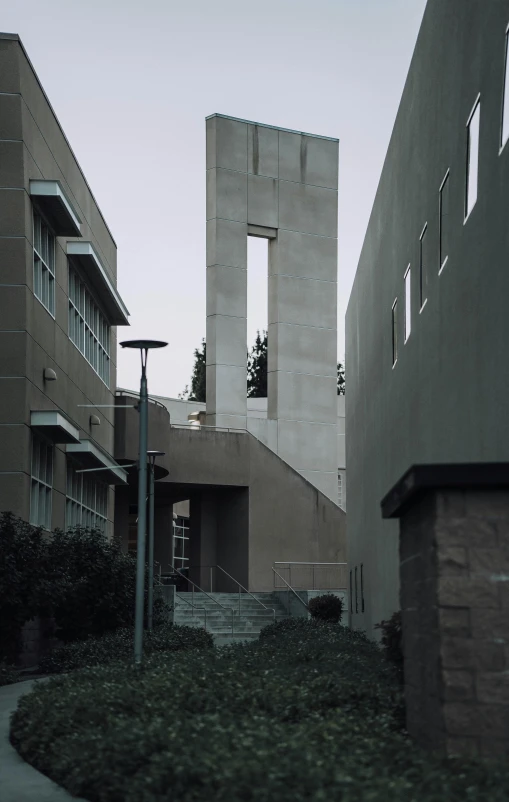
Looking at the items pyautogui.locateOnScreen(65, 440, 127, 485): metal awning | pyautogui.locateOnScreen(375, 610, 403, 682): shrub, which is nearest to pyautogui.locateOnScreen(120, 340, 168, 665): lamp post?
pyautogui.locateOnScreen(375, 610, 403, 682): shrub

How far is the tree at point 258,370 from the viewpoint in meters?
80.9

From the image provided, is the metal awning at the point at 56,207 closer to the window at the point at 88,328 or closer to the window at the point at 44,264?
the window at the point at 44,264

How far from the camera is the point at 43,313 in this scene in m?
27.7

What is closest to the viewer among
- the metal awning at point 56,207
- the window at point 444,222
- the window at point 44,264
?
the window at point 444,222

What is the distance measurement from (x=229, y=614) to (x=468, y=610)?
33176 millimetres

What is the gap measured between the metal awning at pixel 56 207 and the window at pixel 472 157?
14.2m

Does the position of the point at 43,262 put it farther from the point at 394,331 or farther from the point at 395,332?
the point at 395,332

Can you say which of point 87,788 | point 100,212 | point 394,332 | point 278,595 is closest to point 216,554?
point 278,595

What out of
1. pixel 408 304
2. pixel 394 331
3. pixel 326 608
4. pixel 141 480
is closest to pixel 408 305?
pixel 408 304

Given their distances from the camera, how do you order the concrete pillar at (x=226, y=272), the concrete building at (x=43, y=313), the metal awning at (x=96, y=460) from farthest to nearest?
the concrete pillar at (x=226, y=272) < the metal awning at (x=96, y=460) < the concrete building at (x=43, y=313)

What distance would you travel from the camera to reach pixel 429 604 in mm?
8836

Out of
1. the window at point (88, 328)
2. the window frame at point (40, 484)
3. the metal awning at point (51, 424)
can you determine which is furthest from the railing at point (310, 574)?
the metal awning at point (51, 424)

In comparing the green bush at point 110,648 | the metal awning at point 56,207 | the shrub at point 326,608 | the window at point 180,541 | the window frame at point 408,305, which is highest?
the metal awning at point 56,207

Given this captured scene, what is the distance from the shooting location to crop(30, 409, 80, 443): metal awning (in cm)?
2628
